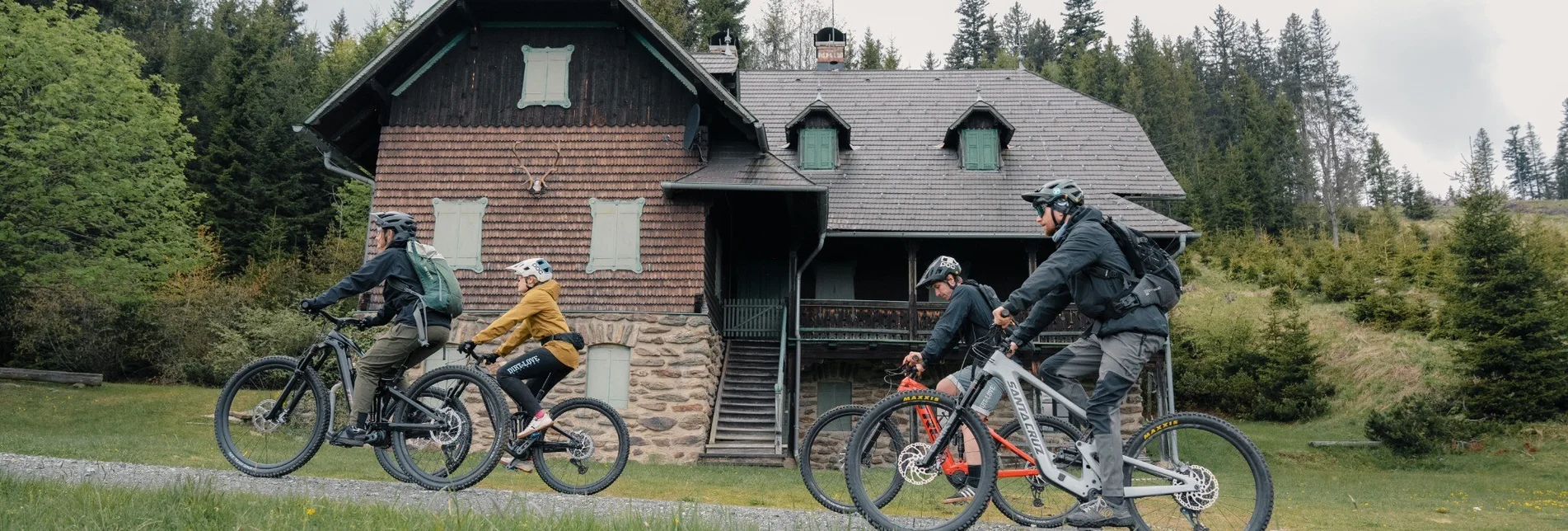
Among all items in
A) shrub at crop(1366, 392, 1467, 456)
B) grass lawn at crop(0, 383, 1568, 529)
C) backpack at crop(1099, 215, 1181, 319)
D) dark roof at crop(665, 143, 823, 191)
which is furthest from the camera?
shrub at crop(1366, 392, 1467, 456)

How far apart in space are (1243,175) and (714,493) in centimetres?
4431

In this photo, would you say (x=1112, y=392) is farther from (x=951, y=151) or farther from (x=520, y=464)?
(x=951, y=151)

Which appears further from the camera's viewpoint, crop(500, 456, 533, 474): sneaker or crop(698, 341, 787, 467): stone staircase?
crop(698, 341, 787, 467): stone staircase

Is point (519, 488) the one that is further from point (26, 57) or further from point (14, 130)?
point (26, 57)

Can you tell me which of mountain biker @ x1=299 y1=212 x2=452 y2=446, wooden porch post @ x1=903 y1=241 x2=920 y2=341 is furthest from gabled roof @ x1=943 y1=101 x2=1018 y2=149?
mountain biker @ x1=299 y1=212 x2=452 y2=446

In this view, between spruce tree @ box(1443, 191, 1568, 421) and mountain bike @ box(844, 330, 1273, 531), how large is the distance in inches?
794

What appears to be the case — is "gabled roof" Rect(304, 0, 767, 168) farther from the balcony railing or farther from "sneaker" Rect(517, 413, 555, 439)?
"sneaker" Rect(517, 413, 555, 439)

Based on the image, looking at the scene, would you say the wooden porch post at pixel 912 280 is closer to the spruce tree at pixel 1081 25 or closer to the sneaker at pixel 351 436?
the sneaker at pixel 351 436

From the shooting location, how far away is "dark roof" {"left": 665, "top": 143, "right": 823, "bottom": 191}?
57.1 ft

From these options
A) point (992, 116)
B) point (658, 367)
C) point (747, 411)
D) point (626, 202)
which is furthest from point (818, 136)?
point (658, 367)

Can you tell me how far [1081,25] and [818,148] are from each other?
4969 cm

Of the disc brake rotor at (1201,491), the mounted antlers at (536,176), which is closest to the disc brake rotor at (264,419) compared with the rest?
the disc brake rotor at (1201,491)

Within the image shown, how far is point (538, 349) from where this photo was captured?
8.18 m

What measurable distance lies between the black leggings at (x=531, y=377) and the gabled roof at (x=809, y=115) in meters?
15.3
